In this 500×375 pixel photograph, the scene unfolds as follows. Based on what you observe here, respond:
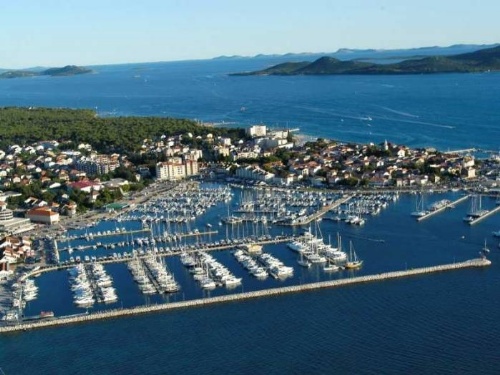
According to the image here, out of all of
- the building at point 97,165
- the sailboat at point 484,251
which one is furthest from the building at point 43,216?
the sailboat at point 484,251

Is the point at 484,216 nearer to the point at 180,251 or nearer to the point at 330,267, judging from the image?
the point at 330,267

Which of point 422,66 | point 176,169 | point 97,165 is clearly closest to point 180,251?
point 176,169

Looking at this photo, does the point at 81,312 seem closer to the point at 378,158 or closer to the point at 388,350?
the point at 388,350

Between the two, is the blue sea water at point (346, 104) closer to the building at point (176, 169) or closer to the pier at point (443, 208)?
the pier at point (443, 208)

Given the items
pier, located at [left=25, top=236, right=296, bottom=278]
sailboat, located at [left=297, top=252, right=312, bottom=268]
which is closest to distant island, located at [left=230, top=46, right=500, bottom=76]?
pier, located at [left=25, top=236, right=296, bottom=278]

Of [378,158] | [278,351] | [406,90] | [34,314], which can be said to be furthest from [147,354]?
[406,90]

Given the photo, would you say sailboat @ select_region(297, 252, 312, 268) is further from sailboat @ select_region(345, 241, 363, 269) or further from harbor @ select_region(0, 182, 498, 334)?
sailboat @ select_region(345, 241, 363, 269)
